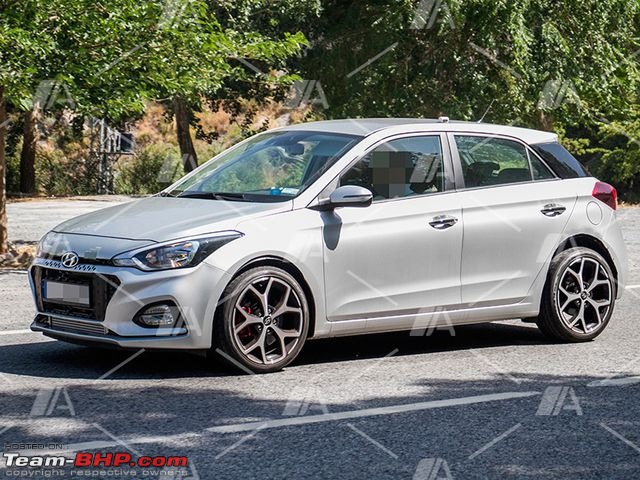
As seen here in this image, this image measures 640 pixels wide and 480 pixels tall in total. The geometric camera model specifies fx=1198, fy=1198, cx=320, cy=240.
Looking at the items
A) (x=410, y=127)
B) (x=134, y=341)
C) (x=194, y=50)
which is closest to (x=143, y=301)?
(x=134, y=341)

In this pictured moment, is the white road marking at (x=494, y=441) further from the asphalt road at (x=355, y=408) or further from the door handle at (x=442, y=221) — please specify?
the door handle at (x=442, y=221)

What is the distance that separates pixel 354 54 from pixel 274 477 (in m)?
23.7

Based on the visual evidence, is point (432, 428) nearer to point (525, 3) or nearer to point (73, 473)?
point (73, 473)

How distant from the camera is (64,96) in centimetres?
1451

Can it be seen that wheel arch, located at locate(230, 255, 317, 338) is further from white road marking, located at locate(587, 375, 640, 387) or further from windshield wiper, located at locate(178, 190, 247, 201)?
white road marking, located at locate(587, 375, 640, 387)

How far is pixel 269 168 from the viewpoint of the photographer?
8.68 meters

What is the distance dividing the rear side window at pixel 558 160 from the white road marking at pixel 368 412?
2710mm

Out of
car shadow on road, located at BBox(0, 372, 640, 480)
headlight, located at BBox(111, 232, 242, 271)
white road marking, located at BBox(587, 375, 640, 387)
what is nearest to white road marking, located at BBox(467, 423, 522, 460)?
car shadow on road, located at BBox(0, 372, 640, 480)

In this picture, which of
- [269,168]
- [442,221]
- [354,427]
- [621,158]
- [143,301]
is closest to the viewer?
[354,427]

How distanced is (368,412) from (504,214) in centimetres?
277

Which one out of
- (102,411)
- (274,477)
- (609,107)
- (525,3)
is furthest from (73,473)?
(609,107)

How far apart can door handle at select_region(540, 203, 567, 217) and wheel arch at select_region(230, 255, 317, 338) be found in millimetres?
2226

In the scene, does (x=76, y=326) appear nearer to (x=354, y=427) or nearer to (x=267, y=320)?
(x=267, y=320)

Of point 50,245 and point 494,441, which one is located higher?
point 50,245
